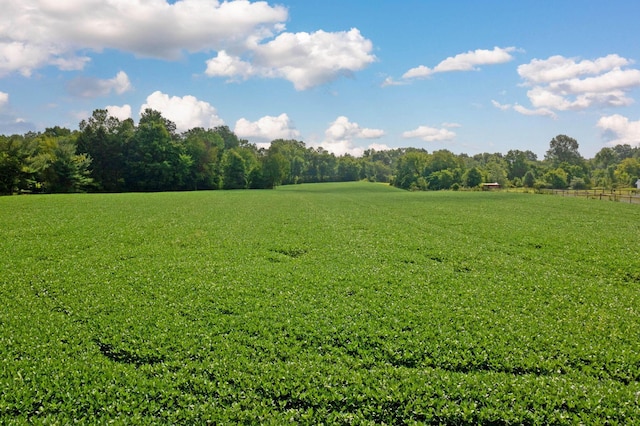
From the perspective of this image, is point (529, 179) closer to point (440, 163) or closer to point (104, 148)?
point (440, 163)

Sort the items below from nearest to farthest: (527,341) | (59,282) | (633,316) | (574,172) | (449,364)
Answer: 1. (449,364)
2. (527,341)
3. (633,316)
4. (59,282)
5. (574,172)

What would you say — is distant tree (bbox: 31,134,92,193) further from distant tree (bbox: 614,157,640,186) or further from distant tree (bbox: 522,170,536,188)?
distant tree (bbox: 614,157,640,186)

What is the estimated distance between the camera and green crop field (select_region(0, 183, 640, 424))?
22.0ft

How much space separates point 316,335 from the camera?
944 cm

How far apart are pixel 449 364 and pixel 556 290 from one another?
7532mm

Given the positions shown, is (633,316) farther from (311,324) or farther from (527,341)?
(311,324)

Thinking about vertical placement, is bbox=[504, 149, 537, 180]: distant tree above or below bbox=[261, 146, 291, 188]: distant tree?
above

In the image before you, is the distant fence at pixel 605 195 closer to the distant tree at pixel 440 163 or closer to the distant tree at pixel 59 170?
the distant tree at pixel 440 163

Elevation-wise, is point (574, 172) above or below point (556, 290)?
above

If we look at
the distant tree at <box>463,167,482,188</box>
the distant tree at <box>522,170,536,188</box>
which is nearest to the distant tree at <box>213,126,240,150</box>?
the distant tree at <box>463,167,482,188</box>

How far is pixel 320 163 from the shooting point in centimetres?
19425

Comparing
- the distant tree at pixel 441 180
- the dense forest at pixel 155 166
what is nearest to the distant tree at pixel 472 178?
the dense forest at pixel 155 166

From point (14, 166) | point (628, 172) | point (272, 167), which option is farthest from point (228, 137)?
point (628, 172)

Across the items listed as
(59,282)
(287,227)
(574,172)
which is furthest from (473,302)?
(574,172)
